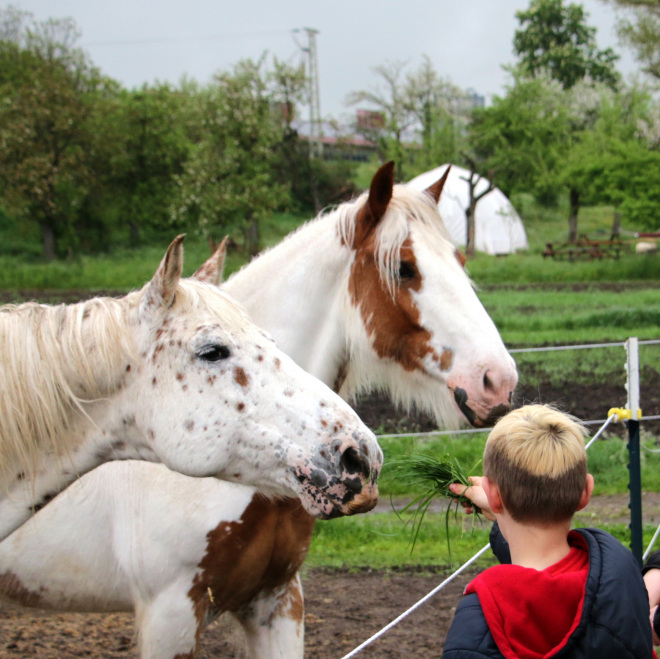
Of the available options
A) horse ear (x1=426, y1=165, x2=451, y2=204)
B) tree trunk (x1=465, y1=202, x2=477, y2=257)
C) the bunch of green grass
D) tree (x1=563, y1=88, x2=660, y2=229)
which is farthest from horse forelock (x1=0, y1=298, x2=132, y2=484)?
tree (x1=563, y1=88, x2=660, y2=229)

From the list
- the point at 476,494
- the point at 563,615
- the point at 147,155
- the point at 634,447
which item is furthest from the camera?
the point at 147,155

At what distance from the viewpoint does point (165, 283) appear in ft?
5.80

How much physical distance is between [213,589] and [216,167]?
2671 cm

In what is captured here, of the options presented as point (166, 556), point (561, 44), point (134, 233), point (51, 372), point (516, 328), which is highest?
point (561, 44)

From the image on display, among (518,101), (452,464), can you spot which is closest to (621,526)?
(452,464)

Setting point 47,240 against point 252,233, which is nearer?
point 47,240

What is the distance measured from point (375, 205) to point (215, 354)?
104cm

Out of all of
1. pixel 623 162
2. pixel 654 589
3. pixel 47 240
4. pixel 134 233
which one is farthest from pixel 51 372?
pixel 134 233

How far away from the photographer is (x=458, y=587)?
4414 millimetres

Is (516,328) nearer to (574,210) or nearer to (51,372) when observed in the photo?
(51,372)

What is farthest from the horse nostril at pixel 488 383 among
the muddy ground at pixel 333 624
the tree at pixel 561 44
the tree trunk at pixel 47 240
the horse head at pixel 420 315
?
the tree at pixel 561 44

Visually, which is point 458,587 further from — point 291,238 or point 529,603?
point 529,603

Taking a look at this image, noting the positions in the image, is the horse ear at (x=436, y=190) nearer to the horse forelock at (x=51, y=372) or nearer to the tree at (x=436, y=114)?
the horse forelock at (x=51, y=372)

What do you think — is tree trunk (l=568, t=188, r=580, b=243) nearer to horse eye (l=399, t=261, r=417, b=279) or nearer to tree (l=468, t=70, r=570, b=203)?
tree (l=468, t=70, r=570, b=203)
